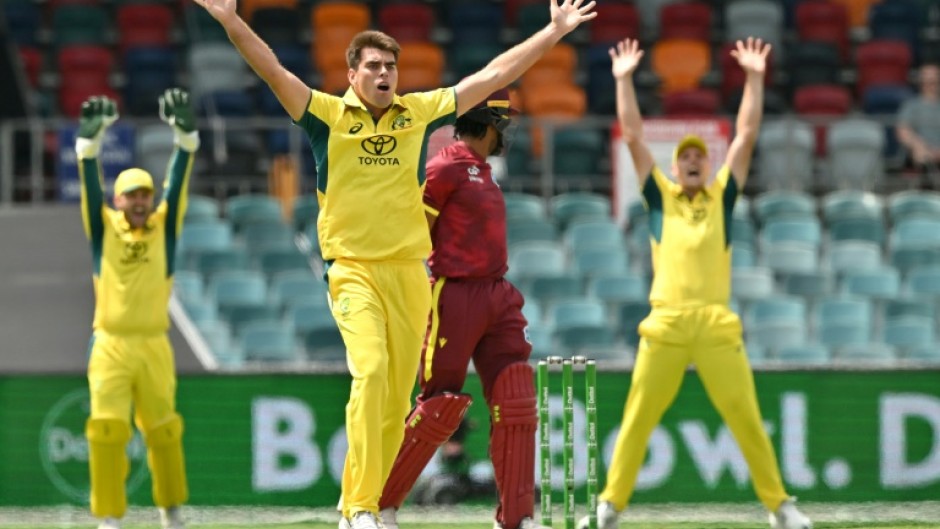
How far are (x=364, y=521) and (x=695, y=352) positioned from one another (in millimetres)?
2930

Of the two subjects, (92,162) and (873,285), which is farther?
Answer: (873,285)

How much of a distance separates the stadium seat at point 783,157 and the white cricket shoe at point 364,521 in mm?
11091

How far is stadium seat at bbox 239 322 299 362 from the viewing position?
1650 centimetres

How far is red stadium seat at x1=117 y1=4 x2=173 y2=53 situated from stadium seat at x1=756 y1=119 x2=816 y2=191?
22.1 ft

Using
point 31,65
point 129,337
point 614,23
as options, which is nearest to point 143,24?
point 31,65

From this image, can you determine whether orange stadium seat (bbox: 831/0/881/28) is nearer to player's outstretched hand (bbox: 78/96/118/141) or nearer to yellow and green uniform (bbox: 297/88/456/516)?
player's outstretched hand (bbox: 78/96/118/141)

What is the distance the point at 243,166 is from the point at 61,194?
5.53 ft

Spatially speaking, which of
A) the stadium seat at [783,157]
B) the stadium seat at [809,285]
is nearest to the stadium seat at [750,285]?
the stadium seat at [809,285]

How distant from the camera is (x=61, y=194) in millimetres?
19312

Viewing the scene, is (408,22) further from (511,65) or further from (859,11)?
(511,65)

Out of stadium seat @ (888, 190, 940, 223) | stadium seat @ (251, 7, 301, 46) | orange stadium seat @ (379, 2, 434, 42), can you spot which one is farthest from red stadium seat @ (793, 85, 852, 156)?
stadium seat @ (251, 7, 301, 46)

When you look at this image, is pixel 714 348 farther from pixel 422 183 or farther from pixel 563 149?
pixel 563 149

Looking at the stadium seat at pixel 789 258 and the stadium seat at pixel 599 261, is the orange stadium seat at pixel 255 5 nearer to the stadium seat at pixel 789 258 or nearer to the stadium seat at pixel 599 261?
the stadium seat at pixel 599 261

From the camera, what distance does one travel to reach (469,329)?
997cm
